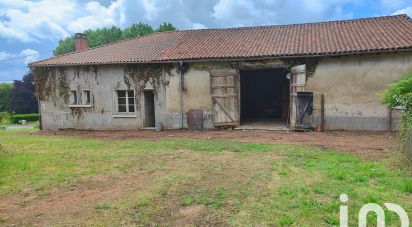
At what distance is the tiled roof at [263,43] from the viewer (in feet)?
43.6

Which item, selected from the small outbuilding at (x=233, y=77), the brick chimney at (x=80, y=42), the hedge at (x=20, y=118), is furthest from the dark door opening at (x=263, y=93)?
the hedge at (x=20, y=118)

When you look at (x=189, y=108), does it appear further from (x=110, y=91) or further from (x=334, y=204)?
(x=334, y=204)

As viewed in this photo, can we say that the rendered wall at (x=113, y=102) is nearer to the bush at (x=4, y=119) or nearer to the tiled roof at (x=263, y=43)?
the tiled roof at (x=263, y=43)

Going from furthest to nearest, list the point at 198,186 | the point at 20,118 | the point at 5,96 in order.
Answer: the point at 5,96, the point at 20,118, the point at 198,186

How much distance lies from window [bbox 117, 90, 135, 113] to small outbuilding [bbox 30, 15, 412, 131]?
5 cm

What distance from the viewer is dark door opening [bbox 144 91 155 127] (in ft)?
53.6

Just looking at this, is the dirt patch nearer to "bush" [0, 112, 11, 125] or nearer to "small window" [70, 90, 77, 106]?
"small window" [70, 90, 77, 106]

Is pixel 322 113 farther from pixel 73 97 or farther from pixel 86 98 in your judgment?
pixel 73 97

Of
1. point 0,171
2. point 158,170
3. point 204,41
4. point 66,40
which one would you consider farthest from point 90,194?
point 66,40

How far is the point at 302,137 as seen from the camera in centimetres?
1206

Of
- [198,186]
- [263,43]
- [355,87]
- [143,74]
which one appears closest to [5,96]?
[143,74]

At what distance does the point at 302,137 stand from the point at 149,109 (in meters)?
7.90

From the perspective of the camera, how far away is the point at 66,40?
176ft

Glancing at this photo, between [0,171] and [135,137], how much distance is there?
6.08 metres
